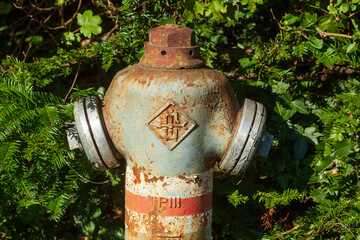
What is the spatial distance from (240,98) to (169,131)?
2.99ft

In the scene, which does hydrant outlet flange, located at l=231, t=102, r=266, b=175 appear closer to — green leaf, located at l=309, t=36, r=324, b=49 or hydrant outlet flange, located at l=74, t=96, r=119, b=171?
hydrant outlet flange, located at l=74, t=96, r=119, b=171

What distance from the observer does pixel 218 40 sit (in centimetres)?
296

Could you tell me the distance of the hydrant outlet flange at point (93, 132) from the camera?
194 cm

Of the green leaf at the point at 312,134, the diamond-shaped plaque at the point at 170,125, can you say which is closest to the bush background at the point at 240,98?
the green leaf at the point at 312,134

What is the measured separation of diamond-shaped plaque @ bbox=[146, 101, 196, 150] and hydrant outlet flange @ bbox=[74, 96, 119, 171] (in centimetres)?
23

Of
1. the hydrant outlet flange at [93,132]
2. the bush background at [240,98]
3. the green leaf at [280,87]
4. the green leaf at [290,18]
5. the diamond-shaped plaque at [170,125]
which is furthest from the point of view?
the green leaf at [280,87]

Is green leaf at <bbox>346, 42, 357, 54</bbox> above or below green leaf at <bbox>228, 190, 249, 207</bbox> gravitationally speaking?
above

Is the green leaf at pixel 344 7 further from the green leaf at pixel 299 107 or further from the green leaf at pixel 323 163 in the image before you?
the green leaf at pixel 323 163

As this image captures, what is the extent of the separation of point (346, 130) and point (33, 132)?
1627mm

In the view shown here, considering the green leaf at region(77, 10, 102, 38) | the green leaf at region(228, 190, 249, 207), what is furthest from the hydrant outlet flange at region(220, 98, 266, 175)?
the green leaf at region(77, 10, 102, 38)

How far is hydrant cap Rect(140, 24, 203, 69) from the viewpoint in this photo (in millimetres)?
1896

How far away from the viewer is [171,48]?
6.21ft

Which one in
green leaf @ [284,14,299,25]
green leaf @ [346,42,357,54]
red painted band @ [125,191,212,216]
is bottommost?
red painted band @ [125,191,212,216]

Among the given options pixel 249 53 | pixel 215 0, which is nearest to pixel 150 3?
pixel 215 0
